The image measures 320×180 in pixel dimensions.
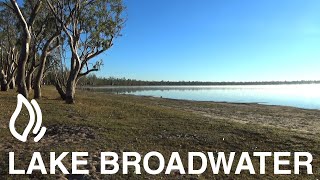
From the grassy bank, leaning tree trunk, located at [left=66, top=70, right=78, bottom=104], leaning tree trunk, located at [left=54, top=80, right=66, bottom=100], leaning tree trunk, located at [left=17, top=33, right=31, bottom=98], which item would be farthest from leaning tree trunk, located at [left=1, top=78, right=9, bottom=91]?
the grassy bank

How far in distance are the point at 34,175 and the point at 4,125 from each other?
7.71 metres

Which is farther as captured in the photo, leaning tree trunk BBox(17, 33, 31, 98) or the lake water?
the lake water

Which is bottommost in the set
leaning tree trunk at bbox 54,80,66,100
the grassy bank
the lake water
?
the lake water

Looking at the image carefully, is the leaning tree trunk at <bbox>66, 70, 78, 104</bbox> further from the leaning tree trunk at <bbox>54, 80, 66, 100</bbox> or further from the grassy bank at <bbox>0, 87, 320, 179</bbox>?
the grassy bank at <bbox>0, 87, 320, 179</bbox>

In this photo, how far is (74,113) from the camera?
23234mm

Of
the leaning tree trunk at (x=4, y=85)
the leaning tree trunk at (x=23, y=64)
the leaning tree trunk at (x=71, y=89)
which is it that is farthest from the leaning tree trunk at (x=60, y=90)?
the leaning tree trunk at (x=4, y=85)

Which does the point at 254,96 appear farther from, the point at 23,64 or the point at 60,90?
the point at 23,64

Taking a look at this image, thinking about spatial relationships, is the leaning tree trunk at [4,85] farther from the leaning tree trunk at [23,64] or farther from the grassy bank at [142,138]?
the grassy bank at [142,138]

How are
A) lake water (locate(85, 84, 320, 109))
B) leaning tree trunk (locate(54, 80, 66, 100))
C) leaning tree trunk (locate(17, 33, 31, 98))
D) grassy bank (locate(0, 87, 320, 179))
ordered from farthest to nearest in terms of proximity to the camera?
lake water (locate(85, 84, 320, 109)) → leaning tree trunk (locate(54, 80, 66, 100)) → leaning tree trunk (locate(17, 33, 31, 98)) → grassy bank (locate(0, 87, 320, 179))

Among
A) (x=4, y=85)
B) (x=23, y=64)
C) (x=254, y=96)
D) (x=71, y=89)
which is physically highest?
(x=23, y=64)

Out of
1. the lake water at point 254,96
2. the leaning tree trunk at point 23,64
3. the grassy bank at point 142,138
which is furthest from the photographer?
the lake water at point 254,96

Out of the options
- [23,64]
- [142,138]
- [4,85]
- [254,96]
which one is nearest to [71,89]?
[23,64]

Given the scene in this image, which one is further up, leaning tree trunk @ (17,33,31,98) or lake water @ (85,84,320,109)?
leaning tree trunk @ (17,33,31,98)

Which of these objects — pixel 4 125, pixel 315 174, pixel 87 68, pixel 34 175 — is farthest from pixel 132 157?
pixel 87 68
